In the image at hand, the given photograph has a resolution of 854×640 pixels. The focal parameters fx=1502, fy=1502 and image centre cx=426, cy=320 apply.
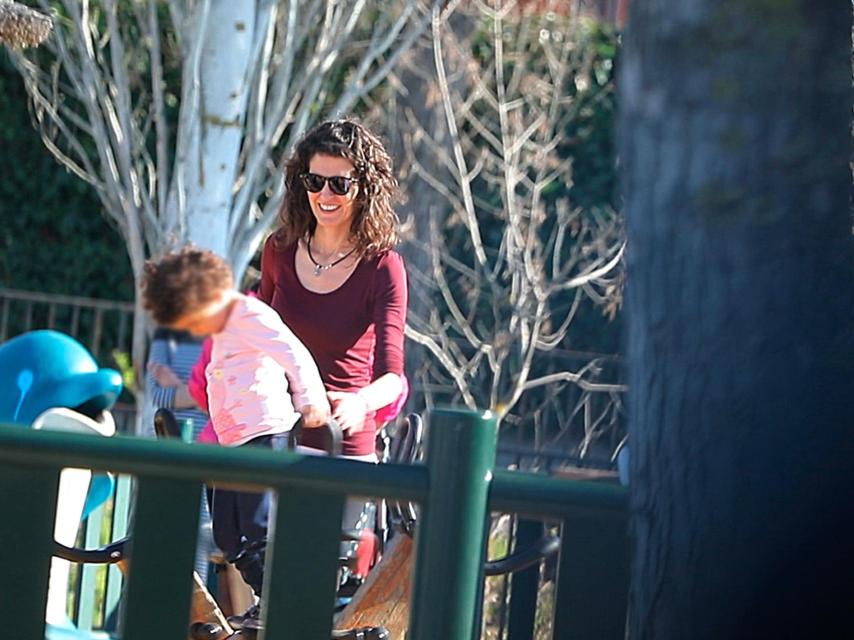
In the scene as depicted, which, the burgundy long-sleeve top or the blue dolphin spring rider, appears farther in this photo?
the blue dolphin spring rider

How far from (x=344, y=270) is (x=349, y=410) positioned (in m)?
0.40

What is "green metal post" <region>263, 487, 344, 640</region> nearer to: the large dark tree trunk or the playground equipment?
the playground equipment

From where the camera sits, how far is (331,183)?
3.71 meters

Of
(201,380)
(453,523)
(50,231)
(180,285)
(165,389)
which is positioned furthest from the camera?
(50,231)

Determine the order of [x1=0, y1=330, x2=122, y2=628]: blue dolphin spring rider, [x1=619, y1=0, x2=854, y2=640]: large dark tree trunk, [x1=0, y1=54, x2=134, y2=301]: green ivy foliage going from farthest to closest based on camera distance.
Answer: [x1=0, y1=54, x2=134, y2=301]: green ivy foliage
[x1=0, y1=330, x2=122, y2=628]: blue dolphin spring rider
[x1=619, y1=0, x2=854, y2=640]: large dark tree trunk

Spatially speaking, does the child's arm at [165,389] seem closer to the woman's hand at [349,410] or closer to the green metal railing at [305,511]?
the woman's hand at [349,410]

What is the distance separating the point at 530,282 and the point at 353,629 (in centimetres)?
379

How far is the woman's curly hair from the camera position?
3713 millimetres

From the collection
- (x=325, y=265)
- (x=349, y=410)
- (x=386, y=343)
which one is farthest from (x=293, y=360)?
(x=325, y=265)

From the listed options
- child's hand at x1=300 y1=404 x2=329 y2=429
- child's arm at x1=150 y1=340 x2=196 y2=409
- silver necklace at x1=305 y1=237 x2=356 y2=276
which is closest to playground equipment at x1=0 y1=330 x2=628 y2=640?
child's hand at x1=300 y1=404 x2=329 y2=429

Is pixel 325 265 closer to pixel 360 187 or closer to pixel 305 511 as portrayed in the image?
pixel 360 187

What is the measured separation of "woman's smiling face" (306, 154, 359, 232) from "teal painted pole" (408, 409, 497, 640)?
71.5 inches

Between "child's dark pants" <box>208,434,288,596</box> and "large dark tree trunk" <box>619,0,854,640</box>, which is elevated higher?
"large dark tree trunk" <box>619,0,854,640</box>

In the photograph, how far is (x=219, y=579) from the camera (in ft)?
12.3
